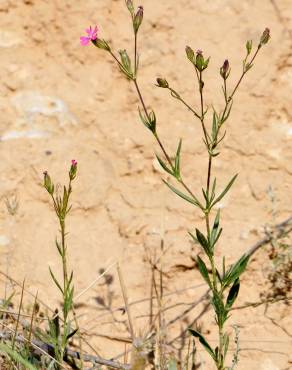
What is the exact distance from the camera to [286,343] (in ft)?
8.50

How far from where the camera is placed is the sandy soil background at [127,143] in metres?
2.79

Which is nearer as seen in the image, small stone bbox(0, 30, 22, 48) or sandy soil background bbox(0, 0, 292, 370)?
sandy soil background bbox(0, 0, 292, 370)

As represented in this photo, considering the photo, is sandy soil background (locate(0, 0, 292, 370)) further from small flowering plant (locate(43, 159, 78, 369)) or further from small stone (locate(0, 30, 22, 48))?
small flowering plant (locate(43, 159, 78, 369))

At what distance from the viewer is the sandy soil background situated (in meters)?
2.79

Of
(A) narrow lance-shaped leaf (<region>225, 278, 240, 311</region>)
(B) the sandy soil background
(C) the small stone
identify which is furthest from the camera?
(C) the small stone

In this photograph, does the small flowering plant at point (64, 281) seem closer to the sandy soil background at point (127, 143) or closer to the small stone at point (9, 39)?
the sandy soil background at point (127, 143)

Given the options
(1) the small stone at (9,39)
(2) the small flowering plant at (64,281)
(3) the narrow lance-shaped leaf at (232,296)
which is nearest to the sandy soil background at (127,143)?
(1) the small stone at (9,39)

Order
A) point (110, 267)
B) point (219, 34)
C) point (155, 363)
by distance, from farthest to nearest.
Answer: point (219, 34), point (110, 267), point (155, 363)

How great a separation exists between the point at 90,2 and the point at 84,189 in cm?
84

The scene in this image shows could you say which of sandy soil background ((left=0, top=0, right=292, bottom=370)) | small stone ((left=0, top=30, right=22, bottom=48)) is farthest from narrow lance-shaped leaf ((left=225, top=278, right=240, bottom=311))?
small stone ((left=0, top=30, right=22, bottom=48))

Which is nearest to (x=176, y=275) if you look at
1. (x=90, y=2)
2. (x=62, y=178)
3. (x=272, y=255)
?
(x=272, y=255)

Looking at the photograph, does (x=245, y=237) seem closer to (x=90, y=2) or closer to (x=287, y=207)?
(x=287, y=207)

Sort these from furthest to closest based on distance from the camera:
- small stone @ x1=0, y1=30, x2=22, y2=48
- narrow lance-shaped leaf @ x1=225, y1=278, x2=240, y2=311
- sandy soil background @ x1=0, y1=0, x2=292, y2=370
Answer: small stone @ x1=0, y1=30, x2=22, y2=48 < sandy soil background @ x1=0, y1=0, x2=292, y2=370 < narrow lance-shaped leaf @ x1=225, y1=278, x2=240, y2=311

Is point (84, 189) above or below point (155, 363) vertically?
above
